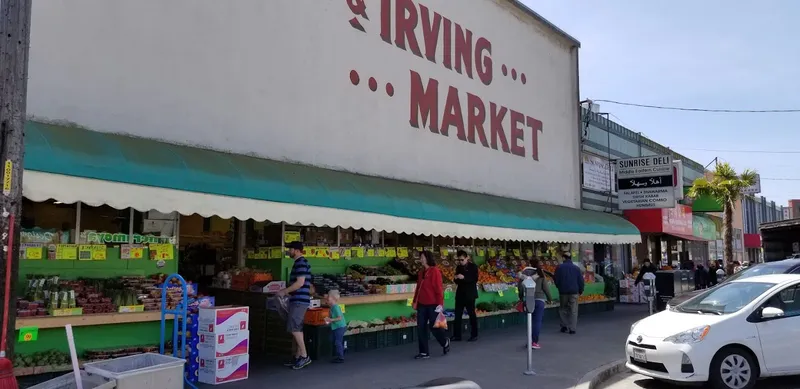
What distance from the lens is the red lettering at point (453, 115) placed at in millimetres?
13672

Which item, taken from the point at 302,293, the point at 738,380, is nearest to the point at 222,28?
the point at 302,293

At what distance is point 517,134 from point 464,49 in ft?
9.94

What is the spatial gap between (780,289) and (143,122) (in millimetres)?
9019

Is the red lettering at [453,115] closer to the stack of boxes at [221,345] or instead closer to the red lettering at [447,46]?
the red lettering at [447,46]

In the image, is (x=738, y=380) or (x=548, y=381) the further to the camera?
(x=548, y=381)

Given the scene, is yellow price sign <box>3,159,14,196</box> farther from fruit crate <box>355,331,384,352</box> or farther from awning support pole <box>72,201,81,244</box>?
fruit crate <box>355,331,384,352</box>

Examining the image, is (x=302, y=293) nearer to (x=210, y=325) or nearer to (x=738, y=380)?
(x=210, y=325)

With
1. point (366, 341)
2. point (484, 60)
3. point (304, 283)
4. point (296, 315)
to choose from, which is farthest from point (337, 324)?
point (484, 60)

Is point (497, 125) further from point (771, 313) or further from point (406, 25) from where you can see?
point (771, 313)

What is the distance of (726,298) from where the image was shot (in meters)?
8.55

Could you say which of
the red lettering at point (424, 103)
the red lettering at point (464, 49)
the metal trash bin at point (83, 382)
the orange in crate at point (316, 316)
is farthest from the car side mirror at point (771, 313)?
the red lettering at point (464, 49)

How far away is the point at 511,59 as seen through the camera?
53.7ft

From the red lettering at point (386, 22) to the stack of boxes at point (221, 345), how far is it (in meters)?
6.73

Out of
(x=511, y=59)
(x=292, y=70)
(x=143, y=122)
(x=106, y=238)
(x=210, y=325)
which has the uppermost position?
(x=511, y=59)
